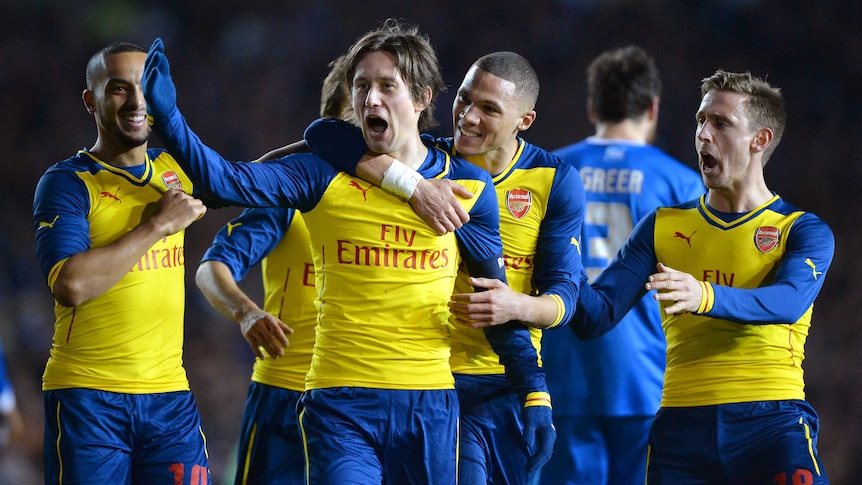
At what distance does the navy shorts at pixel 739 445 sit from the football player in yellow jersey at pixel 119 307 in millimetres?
1808

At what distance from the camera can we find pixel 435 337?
3641 millimetres

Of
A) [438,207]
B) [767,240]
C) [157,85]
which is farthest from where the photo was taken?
[767,240]

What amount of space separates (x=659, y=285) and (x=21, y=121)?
29.7 feet

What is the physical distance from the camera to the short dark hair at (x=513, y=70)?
4.33 metres

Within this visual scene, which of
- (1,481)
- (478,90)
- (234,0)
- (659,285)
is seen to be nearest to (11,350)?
(1,481)

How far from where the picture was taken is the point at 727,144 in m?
4.34

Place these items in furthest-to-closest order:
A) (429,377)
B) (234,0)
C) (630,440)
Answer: (234,0) → (630,440) → (429,377)

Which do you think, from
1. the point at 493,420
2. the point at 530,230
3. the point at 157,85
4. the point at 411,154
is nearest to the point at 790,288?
the point at 530,230

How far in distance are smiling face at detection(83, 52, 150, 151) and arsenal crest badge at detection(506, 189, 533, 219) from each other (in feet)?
4.80

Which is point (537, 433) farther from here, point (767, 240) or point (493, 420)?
point (767, 240)

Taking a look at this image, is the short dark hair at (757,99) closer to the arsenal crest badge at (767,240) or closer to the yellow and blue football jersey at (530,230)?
the arsenal crest badge at (767,240)

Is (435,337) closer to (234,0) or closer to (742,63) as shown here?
(742,63)

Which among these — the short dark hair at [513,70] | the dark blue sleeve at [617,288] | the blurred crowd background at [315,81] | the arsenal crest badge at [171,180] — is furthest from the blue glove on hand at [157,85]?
the blurred crowd background at [315,81]

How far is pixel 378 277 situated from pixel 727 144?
1655 millimetres
